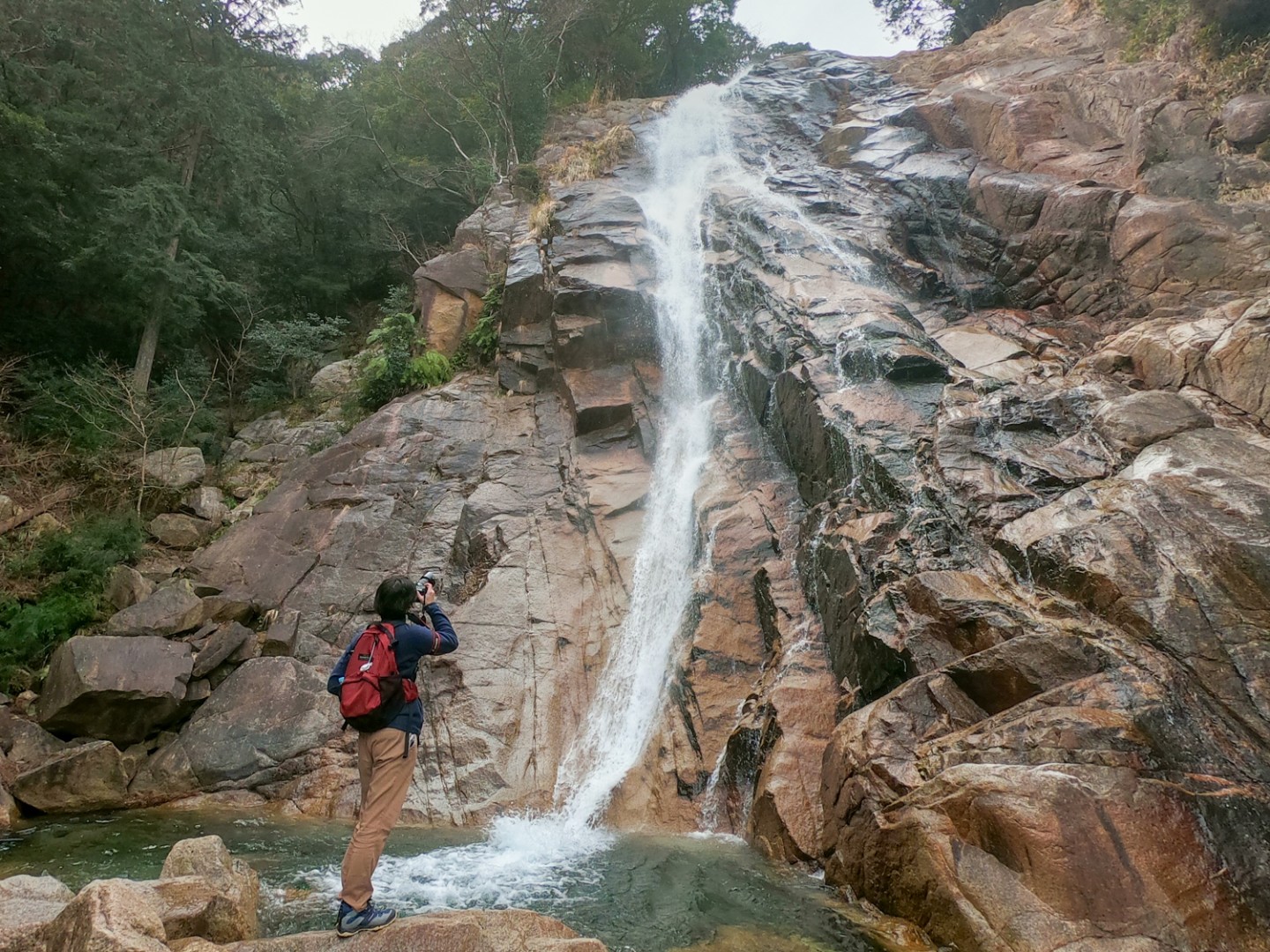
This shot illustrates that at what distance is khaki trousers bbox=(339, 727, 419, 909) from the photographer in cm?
426

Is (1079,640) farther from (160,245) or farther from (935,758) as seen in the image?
(160,245)

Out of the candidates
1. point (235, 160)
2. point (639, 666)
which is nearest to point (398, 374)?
point (235, 160)

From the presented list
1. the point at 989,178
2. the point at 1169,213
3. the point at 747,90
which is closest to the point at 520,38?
the point at 747,90

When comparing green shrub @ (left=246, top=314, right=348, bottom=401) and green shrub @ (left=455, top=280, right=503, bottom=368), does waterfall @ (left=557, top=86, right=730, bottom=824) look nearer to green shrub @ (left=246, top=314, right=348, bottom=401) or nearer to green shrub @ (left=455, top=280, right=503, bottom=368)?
green shrub @ (left=455, top=280, right=503, bottom=368)

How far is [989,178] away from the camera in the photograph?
15.2 metres

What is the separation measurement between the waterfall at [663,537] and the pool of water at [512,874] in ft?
4.42

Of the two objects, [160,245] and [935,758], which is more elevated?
[160,245]

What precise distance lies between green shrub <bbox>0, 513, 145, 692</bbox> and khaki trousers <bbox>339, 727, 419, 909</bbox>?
8.03 meters

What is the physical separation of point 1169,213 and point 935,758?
11.3m

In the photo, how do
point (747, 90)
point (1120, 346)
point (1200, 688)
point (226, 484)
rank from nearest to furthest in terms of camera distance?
point (1200, 688) < point (1120, 346) < point (226, 484) < point (747, 90)

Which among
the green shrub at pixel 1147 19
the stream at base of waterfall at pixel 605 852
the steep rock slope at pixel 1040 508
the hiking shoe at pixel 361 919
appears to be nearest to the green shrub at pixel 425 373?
the stream at base of waterfall at pixel 605 852

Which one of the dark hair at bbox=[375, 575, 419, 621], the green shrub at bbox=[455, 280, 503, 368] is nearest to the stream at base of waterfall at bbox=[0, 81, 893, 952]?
the dark hair at bbox=[375, 575, 419, 621]

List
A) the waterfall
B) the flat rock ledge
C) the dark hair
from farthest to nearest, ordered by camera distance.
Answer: the waterfall, the dark hair, the flat rock ledge

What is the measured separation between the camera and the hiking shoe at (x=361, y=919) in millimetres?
4074
